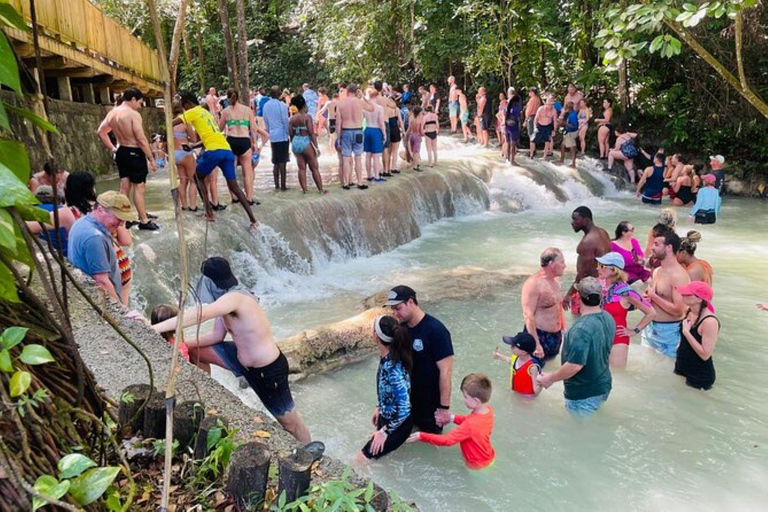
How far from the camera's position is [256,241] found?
29.7 ft

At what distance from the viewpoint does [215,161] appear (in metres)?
7.91

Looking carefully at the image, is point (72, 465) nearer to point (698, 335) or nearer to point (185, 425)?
point (185, 425)

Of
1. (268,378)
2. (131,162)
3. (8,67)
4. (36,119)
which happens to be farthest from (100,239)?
(8,67)

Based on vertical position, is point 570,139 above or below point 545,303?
above

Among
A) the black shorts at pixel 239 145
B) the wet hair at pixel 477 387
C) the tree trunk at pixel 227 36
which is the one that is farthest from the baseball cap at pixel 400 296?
the tree trunk at pixel 227 36

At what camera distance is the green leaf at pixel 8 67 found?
1.29 metres

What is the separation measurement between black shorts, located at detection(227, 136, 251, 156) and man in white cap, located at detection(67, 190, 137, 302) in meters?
4.31

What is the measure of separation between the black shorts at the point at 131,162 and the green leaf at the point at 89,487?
618 cm

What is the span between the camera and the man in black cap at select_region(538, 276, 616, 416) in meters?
4.66

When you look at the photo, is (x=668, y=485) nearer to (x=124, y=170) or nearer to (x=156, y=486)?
(x=156, y=486)

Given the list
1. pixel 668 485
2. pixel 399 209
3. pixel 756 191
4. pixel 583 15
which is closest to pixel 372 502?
pixel 668 485

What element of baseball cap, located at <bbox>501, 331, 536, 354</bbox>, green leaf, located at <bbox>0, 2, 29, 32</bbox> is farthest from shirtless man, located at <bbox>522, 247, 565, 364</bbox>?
green leaf, located at <bbox>0, 2, 29, 32</bbox>

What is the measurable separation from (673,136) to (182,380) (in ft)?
58.5

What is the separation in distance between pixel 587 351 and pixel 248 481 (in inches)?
125
